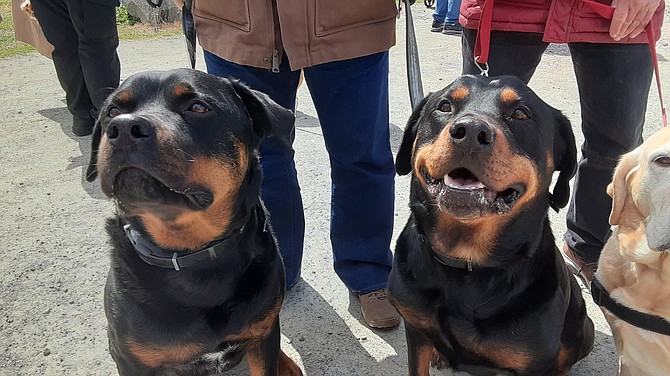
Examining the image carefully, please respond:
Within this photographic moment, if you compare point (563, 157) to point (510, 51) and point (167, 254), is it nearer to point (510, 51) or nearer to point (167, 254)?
point (510, 51)

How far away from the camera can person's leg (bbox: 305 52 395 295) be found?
287cm

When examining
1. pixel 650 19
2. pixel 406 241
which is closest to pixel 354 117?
pixel 406 241

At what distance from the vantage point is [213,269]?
231 cm

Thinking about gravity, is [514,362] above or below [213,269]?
below

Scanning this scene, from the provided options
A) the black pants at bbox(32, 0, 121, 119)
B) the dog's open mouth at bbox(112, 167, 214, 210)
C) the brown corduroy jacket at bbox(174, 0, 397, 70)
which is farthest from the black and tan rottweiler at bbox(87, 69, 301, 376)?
the black pants at bbox(32, 0, 121, 119)

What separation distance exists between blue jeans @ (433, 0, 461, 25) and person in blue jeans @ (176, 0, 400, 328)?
25.2ft

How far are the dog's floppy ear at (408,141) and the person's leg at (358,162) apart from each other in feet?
1.10

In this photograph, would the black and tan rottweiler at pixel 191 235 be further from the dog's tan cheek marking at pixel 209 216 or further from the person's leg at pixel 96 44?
the person's leg at pixel 96 44

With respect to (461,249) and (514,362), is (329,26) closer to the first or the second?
(461,249)

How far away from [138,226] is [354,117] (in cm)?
119

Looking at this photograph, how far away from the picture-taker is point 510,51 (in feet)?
9.14

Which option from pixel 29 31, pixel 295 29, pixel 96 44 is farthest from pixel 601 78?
pixel 29 31

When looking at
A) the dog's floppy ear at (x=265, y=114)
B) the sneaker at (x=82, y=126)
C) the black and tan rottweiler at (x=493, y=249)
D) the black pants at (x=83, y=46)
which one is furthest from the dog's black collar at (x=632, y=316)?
the sneaker at (x=82, y=126)

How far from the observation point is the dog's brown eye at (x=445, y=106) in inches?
93.0
